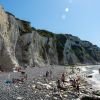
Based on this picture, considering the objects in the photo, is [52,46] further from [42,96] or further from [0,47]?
[42,96]

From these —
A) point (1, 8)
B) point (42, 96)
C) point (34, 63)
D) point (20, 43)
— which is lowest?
point (42, 96)

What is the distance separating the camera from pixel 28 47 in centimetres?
7212

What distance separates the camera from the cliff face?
48.5m

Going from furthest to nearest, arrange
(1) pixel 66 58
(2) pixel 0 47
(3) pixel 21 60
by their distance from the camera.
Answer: (1) pixel 66 58 → (3) pixel 21 60 → (2) pixel 0 47

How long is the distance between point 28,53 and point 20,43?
3.85 meters

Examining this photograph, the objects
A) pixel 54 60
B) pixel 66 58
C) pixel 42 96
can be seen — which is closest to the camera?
pixel 42 96

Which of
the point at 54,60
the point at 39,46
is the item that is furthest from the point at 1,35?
the point at 54,60

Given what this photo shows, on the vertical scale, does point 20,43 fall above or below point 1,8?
below

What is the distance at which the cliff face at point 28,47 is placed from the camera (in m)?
48.5

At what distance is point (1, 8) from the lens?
178 feet

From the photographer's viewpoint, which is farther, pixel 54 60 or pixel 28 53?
pixel 54 60

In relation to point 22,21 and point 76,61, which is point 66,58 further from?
point 22,21

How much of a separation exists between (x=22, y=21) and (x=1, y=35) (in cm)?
3029

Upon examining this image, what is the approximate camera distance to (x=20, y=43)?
6894cm
